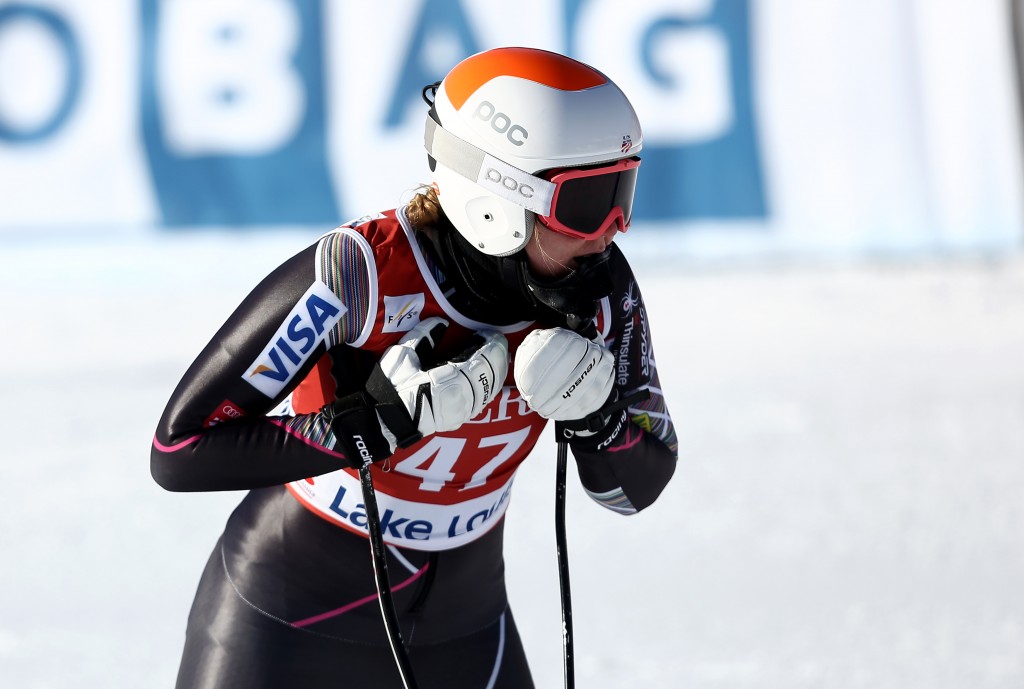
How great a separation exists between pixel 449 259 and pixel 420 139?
5.00m

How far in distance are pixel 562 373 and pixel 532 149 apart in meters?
0.36

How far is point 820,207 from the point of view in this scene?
702cm

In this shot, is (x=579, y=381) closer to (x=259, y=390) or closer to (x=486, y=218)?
(x=486, y=218)

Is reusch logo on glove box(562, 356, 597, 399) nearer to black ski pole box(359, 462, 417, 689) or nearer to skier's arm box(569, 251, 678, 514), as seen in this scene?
skier's arm box(569, 251, 678, 514)

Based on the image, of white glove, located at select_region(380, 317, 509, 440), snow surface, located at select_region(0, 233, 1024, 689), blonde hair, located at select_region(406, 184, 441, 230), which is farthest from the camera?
snow surface, located at select_region(0, 233, 1024, 689)

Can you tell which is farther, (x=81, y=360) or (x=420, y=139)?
(x=420, y=139)

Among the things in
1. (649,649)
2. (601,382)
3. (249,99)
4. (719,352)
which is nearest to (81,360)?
(249,99)

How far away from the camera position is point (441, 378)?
187 centimetres

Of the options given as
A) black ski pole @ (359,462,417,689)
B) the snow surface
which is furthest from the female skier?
the snow surface

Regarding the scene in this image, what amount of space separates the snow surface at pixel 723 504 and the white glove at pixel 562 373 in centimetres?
160

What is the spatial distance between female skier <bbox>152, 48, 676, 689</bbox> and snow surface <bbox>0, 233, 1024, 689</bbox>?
1.30m

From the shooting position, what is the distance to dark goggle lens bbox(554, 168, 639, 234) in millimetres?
1954

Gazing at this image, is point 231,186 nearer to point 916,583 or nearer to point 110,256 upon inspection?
point 110,256

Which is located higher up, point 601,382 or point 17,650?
point 601,382
